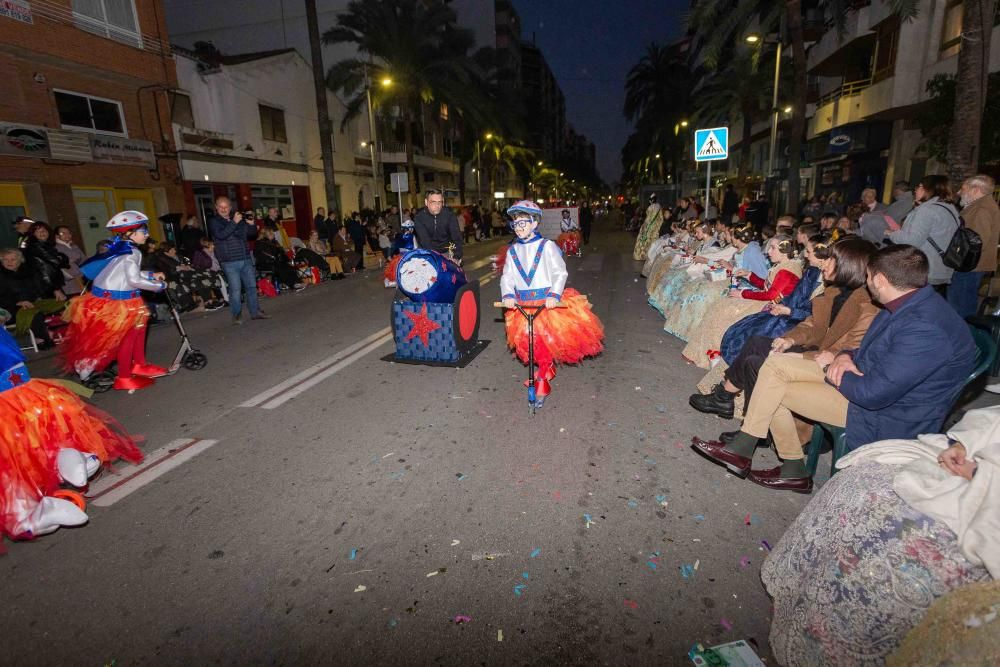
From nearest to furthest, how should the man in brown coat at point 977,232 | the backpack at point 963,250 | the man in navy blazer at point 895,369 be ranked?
1. the man in navy blazer at point 895,369
2. the backpack at point 963,250
3. the man in brown coat at point 977,232

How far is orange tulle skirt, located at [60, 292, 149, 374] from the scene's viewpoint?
19.0ft

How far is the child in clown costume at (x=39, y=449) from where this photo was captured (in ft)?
10.3

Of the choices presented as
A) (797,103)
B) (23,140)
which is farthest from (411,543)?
(797,103)

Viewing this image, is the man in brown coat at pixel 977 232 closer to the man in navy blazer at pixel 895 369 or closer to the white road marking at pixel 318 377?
the man in navy blazer at pixel 895 369

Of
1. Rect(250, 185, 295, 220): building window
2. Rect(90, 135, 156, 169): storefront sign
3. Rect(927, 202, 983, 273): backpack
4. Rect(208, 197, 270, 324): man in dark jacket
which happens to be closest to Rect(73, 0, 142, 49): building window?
Rect(90, 135, 156, 169): storefront sign

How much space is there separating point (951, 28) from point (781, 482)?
63.4ft

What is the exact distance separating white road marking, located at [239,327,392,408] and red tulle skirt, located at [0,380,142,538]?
1.60 m

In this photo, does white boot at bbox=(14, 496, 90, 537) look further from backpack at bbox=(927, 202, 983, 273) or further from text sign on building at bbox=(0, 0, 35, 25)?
text sign on building at bbox=(0, 0, 35, 25)

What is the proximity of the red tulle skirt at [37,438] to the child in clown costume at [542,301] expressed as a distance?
11.3ft

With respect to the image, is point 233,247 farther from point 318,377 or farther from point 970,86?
point 970,86

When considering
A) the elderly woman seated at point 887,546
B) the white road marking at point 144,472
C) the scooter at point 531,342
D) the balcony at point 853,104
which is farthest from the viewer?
the balcony at point 853,104

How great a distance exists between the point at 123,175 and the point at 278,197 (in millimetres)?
8769

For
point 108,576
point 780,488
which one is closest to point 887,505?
point 780,488

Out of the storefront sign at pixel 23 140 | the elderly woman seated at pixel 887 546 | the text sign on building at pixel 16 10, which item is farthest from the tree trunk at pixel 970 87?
the text sign on building at pixel 16 10
